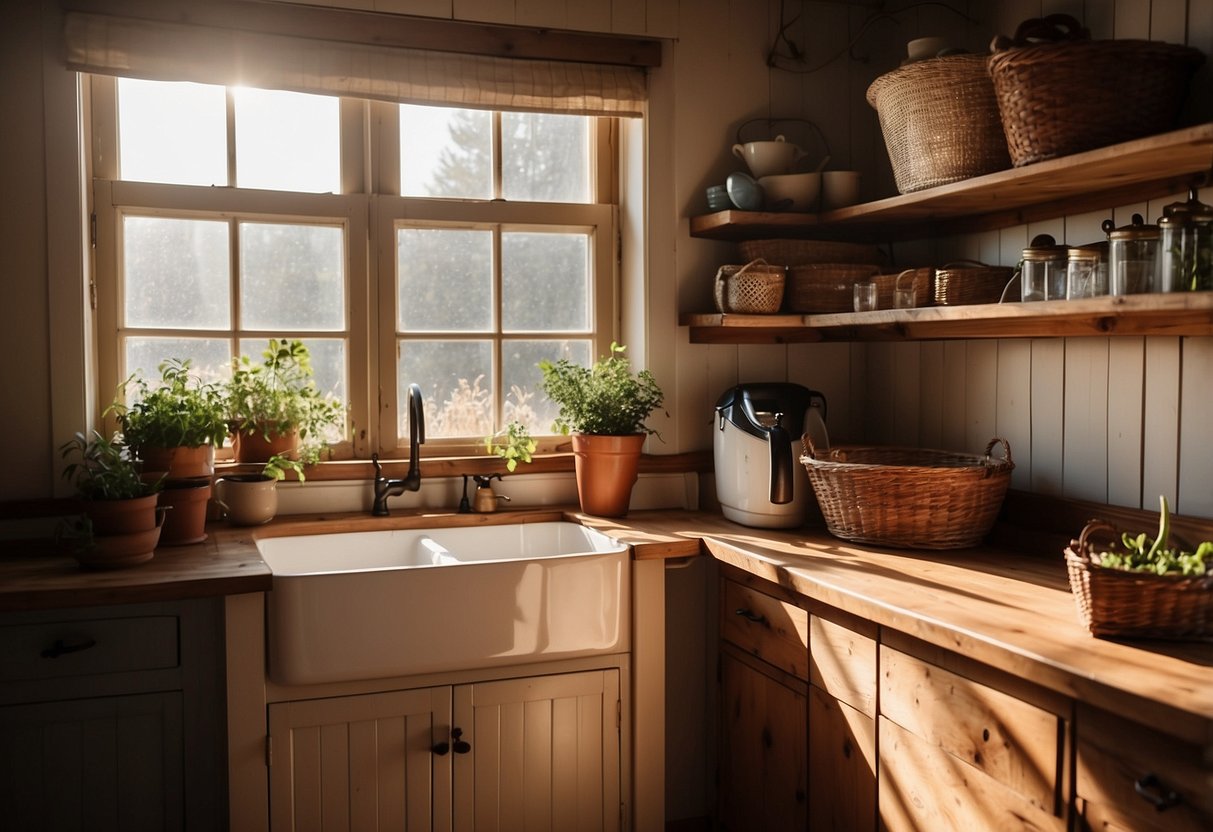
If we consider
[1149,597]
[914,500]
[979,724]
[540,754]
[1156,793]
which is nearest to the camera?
[1156,793]

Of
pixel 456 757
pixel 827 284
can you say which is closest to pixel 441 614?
pixel 456 757

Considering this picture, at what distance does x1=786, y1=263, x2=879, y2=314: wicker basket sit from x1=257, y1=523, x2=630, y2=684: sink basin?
33.7 inches

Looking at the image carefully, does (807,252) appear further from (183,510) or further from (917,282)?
(183,510)

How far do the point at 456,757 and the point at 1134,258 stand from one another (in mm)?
1747

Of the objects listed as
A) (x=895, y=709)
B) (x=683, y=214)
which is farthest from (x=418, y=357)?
(x=895, y=709)

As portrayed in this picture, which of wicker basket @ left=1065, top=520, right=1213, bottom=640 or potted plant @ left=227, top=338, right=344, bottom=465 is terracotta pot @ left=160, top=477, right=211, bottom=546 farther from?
wicker basket @ left=1065, top=520, right=1213, bottom=640

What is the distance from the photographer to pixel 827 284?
2734 mm

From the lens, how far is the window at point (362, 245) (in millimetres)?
2645

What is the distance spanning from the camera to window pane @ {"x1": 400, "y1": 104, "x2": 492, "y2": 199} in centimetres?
286

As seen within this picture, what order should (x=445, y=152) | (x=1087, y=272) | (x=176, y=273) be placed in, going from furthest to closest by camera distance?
(x=445, y=152), (x=176, y=273), (x=1087, y=272)

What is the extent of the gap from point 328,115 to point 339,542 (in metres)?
1.16

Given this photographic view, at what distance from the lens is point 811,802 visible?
2.19m

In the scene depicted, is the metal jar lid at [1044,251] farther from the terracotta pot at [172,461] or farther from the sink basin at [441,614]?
the terracotta pot at [172,461]

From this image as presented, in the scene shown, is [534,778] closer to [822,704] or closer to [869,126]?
[822,704]
